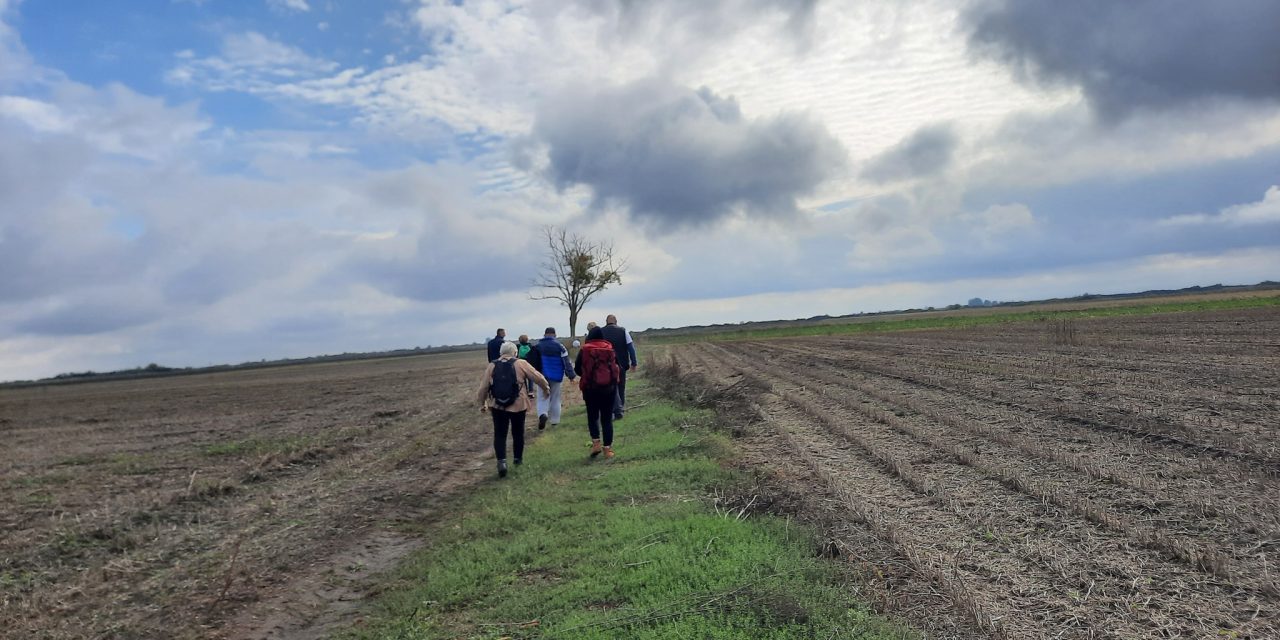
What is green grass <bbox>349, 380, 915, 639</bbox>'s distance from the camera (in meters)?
4.95

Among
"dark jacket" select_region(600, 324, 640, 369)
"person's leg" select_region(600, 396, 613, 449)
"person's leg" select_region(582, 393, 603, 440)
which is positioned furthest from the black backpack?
"dark jacket" select_region(600, 324, 640, 369)

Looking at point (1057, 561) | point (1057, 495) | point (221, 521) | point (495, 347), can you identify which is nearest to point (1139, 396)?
point (1057, 495)

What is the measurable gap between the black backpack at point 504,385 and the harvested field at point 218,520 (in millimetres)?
1403

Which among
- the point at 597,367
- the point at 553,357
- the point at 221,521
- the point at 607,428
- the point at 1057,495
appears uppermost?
the point at 553,357

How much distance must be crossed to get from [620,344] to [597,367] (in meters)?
3.96

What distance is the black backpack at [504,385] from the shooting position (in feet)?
36.9

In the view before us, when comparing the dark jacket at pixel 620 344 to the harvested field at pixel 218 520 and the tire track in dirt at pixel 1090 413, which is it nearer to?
the harvested field at pixel 218 520

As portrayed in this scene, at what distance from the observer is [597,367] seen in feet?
39.3

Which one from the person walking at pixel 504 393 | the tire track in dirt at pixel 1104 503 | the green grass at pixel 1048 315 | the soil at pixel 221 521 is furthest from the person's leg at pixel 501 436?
the green grass at pixel 1048 315

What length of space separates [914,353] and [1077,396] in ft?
55.4

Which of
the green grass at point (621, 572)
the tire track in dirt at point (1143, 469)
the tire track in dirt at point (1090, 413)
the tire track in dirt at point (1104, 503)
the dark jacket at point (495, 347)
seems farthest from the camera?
the dark jacket at point (495, 347)

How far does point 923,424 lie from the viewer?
12.1 m

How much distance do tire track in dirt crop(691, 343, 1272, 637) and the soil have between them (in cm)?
503

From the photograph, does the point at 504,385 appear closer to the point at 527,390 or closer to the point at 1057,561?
the point at 527,390
